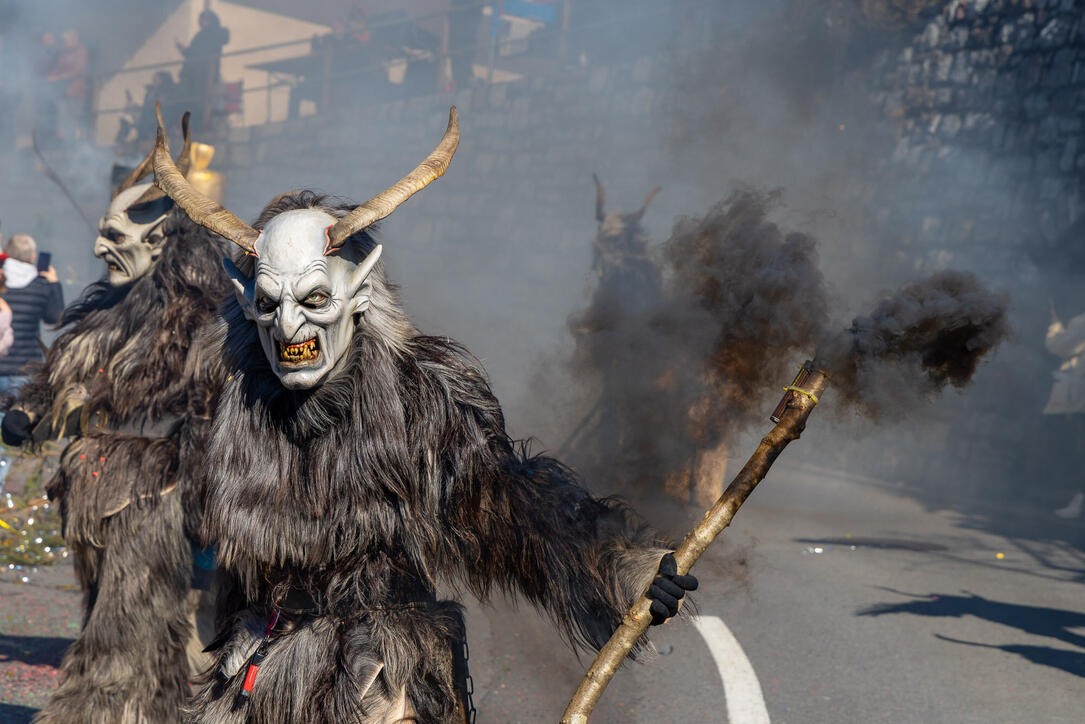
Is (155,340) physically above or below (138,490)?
above

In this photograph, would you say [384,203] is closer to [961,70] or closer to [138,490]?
[138,490]

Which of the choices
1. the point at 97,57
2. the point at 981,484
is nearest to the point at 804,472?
the point at 981,484

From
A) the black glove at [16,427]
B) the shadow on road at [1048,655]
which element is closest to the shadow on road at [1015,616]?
the shadow on road at [1048,655]

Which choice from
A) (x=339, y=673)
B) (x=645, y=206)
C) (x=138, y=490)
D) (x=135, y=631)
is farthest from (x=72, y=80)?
(x=339, y=673)

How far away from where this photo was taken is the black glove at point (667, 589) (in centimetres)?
242

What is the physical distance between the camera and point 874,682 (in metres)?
4.80

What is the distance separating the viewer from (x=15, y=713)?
4133mm

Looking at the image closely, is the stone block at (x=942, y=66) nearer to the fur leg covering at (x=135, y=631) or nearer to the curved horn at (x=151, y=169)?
the curved horn at (x=151, y=169)

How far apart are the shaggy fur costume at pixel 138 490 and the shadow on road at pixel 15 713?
2.39ft

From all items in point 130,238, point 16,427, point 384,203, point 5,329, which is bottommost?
point 5,329

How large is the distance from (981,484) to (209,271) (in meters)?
9.00

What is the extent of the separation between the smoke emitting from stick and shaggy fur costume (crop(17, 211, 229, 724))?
1.63 metres

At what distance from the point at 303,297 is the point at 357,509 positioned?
558 mm

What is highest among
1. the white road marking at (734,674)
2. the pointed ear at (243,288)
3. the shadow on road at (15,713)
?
the pointed ear at (243,288)
